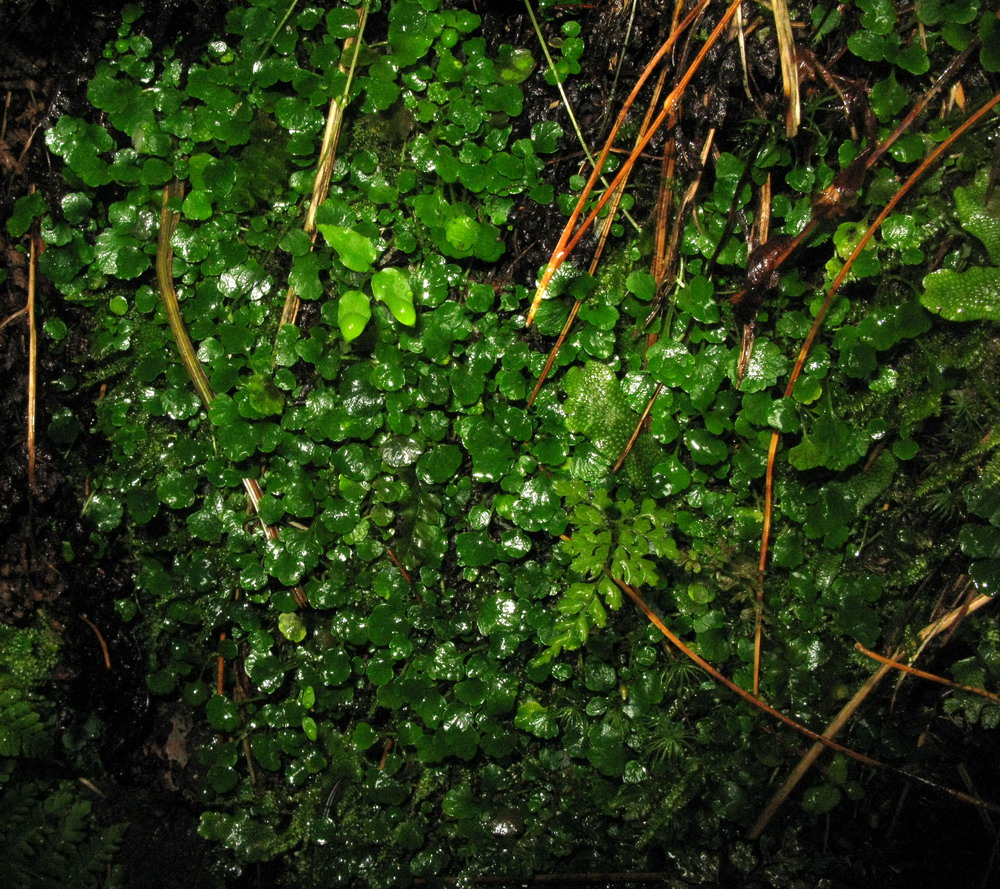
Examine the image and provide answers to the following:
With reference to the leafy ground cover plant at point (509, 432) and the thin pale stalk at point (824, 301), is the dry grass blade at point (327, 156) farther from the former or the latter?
the thin pale stalk at point (824, 301)

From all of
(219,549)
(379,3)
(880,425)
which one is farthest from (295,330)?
(880,425)

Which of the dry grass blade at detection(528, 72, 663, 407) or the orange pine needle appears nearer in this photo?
the dry grass blade at detection(528, 72, 663, 407)

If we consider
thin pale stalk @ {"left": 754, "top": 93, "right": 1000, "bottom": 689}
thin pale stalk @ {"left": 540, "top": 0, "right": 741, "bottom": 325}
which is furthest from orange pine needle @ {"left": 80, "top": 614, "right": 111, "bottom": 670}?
thin pale stalk @ {"left": 754, "top": 93, "right": 1000, "bottom": 689}

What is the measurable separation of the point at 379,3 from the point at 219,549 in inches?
63.4

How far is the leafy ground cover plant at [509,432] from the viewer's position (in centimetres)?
177

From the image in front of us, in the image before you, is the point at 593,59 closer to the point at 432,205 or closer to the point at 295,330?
the point at 432,205

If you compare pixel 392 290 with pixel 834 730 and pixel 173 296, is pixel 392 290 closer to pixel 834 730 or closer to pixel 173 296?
pixel 173 296

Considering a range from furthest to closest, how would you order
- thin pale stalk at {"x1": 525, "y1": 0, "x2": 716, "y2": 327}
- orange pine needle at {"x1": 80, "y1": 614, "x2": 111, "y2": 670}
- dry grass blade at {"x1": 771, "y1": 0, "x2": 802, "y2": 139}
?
1. orange pine needle at {"x1": 80, "y1": 614, "x2": 111, "y2": 670}
2. thin pale stalk at {"x1": 525, "y1": 0, "x2": 716, "y2": 327}
3. dry grass blade at {"x1": 771, "y1": 0, "x2": 802, "y2": 139}

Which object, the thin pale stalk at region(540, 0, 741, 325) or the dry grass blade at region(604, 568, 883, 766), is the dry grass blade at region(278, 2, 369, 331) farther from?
the dry grass blade at region(604, 568, 883, 766)

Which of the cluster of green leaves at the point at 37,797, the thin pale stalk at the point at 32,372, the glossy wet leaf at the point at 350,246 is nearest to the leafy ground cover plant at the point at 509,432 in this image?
the glossy wet leaf at the point at 350,246

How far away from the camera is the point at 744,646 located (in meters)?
1.97

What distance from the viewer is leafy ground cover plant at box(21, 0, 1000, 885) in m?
1.77

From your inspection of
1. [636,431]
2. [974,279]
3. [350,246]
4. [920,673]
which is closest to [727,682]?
[920,673]

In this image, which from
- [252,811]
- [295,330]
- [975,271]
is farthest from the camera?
[252,811]
